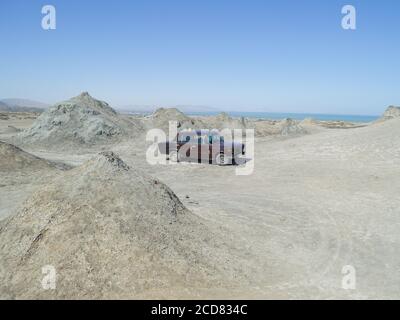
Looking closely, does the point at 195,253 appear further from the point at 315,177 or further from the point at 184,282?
the point at 315,177

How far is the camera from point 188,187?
1762cm

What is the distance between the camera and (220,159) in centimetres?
2264

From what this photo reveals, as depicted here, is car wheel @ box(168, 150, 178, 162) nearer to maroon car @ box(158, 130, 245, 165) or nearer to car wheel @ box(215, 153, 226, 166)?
maroon car @ box(158, 130, 245, 165)

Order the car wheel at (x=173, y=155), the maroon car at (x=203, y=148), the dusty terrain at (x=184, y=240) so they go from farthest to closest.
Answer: the car wheel at (x=173, y=155) < the maroon car at (x=203, y=148) < the dusty terrain at (x=184, y=240)

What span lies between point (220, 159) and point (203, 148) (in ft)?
3.93

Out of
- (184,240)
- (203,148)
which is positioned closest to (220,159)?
(203,148)

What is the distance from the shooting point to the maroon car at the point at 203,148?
73.9ft

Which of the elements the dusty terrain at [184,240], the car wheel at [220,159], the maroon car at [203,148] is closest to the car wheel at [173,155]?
the maroon car at [203,148]

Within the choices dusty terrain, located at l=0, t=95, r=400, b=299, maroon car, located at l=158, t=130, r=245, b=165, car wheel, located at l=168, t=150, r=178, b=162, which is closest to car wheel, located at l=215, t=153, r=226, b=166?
maroon car, located at l=158, t=130, r=245, b=165

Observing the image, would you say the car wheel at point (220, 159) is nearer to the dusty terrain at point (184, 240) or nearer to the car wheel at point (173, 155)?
the car wheel at point (173, 155)

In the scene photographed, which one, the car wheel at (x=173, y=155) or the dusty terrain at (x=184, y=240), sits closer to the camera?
the dusty terrain at (x=184, y=240)

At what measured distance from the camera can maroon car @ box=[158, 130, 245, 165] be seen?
22531 millimetres

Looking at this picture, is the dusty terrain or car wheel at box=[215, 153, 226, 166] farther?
car wheel at box=[215, 153, 226, 166]

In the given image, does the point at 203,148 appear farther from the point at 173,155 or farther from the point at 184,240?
the point at 184,240
